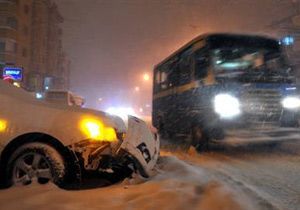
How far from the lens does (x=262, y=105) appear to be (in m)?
10.1

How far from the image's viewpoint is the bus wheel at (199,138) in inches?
419

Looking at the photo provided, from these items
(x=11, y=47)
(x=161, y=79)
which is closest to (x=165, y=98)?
(x=161, y=79)

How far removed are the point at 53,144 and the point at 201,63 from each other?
252 inches

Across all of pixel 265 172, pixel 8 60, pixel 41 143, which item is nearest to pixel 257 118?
pixel 265 172

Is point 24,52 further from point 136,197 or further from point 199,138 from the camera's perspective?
point 136,197

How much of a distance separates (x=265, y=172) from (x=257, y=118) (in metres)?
2.77

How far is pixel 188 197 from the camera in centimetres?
488

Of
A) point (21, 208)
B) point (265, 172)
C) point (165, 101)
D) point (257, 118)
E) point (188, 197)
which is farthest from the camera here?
point (165, 101)

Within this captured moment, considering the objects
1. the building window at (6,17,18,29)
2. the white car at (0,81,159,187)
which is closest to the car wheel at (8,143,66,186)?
the white car at (0,81,159,187)

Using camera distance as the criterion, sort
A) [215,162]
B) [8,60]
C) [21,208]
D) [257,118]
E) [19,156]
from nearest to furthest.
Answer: [21,208] < [19,156] < [215,162] < [257,118] < [8,60]

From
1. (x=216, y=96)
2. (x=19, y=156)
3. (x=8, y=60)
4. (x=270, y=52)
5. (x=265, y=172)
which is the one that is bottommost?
(x=265, y=172)

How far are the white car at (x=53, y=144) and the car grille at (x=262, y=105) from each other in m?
5.12

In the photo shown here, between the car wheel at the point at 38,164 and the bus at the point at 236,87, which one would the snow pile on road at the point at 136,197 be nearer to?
the car wheel at the point at 38,164

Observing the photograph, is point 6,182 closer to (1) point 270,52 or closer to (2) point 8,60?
(1) point 270,52
